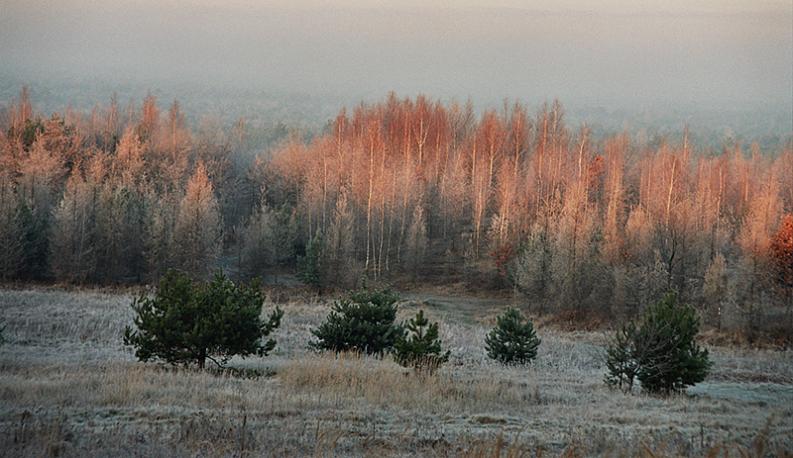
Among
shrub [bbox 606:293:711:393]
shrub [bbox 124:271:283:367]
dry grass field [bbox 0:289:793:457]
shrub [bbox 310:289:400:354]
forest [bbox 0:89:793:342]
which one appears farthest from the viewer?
forest [bbox 0:89:793:342]

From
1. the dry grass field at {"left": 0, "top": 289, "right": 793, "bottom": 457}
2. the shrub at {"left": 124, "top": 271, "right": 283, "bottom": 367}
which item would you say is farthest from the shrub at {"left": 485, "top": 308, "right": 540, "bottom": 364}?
the shrub at {"left": 124, "top": 271, "right": 283, "bottom": 367}

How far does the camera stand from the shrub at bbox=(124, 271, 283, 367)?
38.9 ft

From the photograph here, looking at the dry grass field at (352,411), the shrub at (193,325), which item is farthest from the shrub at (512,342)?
the shrub at (193,325)

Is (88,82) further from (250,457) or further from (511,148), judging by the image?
(250,457)

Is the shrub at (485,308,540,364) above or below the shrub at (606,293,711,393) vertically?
below

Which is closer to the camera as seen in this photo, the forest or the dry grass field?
the dry grass field

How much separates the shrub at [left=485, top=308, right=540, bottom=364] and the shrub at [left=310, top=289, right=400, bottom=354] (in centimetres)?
293

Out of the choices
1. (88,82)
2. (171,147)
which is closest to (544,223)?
(171,147)

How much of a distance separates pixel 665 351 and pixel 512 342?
447 centimetres

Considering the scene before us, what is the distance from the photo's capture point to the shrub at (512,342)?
16141 millimetres

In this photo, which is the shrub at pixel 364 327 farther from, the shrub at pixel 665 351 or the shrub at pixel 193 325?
the shrub at pixel 665 351

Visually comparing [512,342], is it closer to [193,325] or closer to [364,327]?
[364,327]

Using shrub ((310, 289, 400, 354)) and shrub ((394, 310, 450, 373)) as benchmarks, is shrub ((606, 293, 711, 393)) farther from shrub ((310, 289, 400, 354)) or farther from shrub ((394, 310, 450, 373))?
shrub ((310, 289, 400, 354))

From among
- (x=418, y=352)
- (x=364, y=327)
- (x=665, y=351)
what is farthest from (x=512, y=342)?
(x=418, y=352)
